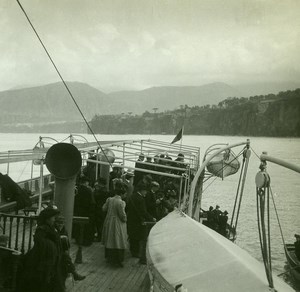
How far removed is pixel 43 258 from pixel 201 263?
1952 millimetres

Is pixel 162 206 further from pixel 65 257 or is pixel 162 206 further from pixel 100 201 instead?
pixel 65 257

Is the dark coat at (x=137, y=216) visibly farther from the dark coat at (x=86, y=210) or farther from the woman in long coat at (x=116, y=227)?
the dark coat at (x=86, y=210)

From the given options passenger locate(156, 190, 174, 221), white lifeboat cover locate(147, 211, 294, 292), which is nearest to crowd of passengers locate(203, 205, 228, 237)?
passenger locate(156, 190, 174, 221)

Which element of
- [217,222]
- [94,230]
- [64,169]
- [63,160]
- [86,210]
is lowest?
[217,222]

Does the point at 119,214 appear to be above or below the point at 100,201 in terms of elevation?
above

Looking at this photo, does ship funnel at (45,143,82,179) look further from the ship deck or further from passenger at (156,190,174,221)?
passenger at (156,190,174,221)

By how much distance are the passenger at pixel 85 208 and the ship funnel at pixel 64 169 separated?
1.09 m

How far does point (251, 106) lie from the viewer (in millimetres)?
131375

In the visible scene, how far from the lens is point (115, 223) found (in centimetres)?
814

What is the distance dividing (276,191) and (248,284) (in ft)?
187

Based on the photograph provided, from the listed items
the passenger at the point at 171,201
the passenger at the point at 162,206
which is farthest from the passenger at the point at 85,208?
the passenger at the point at 171,201

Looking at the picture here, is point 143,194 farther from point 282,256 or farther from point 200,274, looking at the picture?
point 282,256

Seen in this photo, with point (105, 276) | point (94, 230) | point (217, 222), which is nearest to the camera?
point (105, 276)

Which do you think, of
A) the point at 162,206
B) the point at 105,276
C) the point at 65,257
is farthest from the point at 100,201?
the point at 65,257
